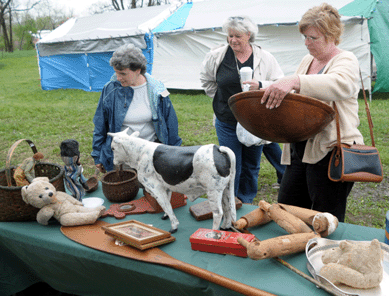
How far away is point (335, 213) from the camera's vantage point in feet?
5.65

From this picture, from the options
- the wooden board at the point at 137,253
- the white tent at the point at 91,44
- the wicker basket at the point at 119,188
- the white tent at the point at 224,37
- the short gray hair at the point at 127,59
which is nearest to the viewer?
the wooden board at the point at 137,253

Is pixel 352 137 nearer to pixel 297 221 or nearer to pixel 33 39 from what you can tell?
pixel 297 221

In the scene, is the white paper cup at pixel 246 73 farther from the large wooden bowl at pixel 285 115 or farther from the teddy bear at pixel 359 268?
the teddy bear at pixel 359 268

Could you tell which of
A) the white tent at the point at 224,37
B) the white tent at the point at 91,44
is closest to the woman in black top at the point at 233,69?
the white tent at the point at 224,37

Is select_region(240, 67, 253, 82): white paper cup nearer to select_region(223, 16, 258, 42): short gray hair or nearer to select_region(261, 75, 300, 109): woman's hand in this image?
select_region(261, 75, 300, 109): woman's hand

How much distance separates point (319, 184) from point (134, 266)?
40.9 inches

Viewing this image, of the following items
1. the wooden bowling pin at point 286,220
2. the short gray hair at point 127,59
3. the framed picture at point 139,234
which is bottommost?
the framed picture at point 139,234

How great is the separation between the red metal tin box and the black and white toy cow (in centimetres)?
11

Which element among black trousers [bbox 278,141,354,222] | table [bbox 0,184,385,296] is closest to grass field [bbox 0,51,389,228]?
black trousers [bbox 278,141,354,222]

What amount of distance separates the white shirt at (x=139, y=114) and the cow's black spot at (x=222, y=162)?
94 centimetres

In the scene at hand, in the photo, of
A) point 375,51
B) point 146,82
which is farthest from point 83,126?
point 375,51

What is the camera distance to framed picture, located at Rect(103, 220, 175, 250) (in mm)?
1411

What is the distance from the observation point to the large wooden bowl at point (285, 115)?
1.22m

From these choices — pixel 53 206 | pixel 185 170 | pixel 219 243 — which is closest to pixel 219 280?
pixel 219 243
